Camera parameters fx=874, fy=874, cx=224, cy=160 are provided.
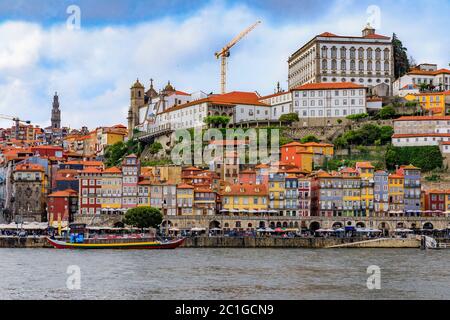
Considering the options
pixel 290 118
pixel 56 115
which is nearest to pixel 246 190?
pixel 290 118

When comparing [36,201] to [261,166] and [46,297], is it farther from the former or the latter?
[46,297]

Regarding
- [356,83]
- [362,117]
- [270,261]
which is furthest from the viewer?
[356,83]

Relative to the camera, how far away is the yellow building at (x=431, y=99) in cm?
10494

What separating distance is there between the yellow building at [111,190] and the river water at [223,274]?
17876 millimetres

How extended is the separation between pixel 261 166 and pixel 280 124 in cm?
1885

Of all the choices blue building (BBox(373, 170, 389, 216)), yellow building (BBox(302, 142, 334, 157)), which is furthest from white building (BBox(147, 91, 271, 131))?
blue building (BBox(373, 170, 389, 216))

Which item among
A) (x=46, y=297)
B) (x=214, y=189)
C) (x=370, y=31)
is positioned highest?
(x=370, y=31)

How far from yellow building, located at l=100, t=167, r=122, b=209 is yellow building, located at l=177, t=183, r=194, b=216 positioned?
226 inches

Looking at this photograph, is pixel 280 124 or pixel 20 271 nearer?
pixel 20 271

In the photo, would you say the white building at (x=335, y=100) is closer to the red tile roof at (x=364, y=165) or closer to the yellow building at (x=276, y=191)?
the red tile roof at (x=364, y=165)

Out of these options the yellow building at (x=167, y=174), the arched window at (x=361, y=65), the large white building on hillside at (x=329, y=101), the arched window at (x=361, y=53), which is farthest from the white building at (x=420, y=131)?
the yellow building at (x=167, y=174)

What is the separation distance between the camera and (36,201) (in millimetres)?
89062
